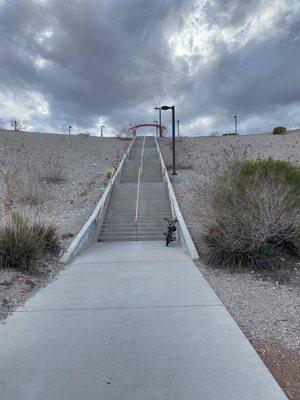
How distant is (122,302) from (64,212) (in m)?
11.5

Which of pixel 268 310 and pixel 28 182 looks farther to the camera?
pixel 28 182

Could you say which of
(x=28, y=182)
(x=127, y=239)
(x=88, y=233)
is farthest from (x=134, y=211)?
(x=28, y=182)

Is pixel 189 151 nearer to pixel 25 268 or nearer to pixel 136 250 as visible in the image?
pixel 136 250

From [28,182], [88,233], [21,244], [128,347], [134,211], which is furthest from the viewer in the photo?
[28,182]

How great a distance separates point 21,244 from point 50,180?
51.7 feet

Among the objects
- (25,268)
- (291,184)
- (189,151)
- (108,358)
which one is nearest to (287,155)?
(189,151)

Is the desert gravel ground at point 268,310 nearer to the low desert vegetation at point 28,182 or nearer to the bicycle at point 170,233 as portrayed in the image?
the bicycle at point 170,233

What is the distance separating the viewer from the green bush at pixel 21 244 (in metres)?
8.23

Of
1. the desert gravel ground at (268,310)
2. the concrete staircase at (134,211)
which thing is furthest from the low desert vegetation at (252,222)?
the concrete staircase at (134,211)

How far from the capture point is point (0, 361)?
14.4 ft

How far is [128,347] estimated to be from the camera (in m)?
4.72

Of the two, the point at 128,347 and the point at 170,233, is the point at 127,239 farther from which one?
the point at 128,347

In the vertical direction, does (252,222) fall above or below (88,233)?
above

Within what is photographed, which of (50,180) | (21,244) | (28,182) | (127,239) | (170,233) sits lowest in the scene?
(127,239)
